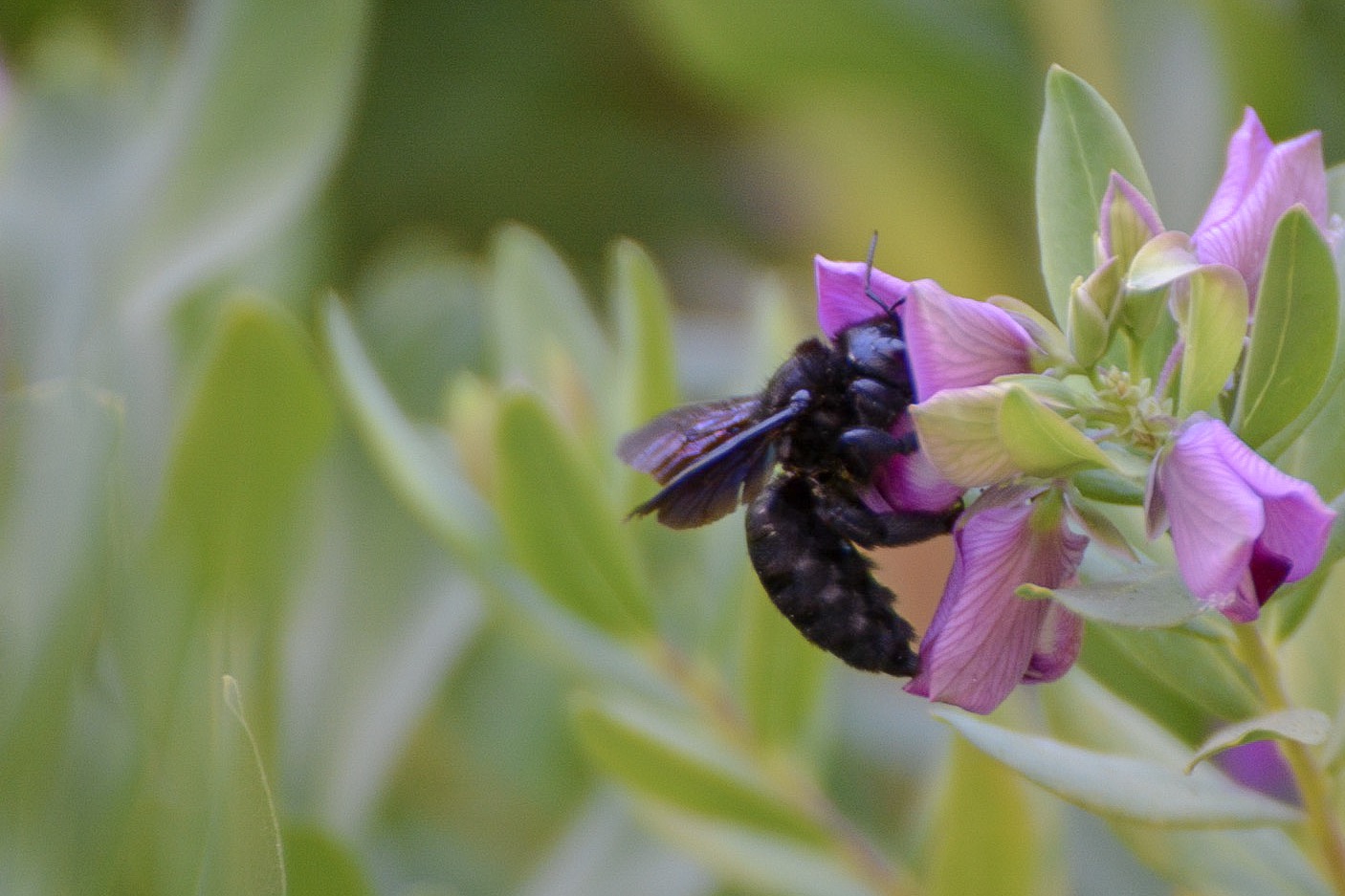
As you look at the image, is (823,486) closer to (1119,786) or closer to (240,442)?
(1119,786)

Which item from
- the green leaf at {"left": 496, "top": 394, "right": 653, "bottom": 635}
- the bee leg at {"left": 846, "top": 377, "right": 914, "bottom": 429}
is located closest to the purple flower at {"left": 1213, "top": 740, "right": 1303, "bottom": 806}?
the green leaf at {"left": 496, "top": 394, "right": 653, "bottom": 635}

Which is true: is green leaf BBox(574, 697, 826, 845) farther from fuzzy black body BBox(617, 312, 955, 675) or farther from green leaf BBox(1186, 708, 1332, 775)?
green leaf BBox(1186, 708, 1332, 775)

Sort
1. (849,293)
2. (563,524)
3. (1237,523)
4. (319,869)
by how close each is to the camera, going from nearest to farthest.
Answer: (1237,523) → (849,293) → (319,869) → (563,524)

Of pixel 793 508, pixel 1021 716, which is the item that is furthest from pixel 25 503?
pixel 1021 716

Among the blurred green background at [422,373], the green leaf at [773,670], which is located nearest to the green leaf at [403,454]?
the blurred green background at [422,373]

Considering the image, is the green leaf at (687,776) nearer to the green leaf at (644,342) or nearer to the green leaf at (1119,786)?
the green leaf at (644,342)

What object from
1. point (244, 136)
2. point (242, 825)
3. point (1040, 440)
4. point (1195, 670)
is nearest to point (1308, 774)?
point (1195, 670)
